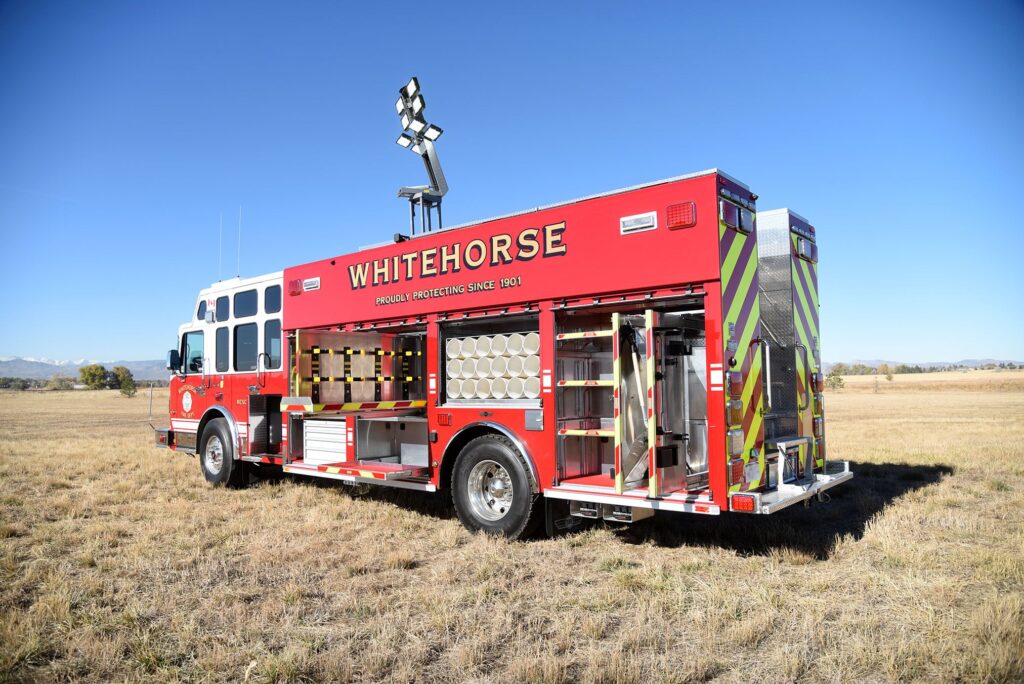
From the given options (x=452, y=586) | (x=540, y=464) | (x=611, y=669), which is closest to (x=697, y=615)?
(x=611, y=669)

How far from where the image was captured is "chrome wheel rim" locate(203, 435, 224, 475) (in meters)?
10.7

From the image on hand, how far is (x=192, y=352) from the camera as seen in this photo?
11.6 metres

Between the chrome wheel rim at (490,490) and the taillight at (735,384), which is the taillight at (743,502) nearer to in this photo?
the taillight at (735,384)

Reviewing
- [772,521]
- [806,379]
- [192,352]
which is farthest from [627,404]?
[192,352]

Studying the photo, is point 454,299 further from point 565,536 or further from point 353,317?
point 565,536

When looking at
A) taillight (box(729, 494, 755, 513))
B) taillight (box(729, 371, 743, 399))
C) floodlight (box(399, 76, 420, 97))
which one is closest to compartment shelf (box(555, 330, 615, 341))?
taillight (box(729, 371, 743, 399))

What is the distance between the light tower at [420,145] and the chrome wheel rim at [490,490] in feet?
12.2

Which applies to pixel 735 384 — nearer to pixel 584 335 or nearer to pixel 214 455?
pixel 584 335

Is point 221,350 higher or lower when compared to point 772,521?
higher

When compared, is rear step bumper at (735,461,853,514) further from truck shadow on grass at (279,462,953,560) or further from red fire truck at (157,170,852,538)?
truck shadow on grass at (279,462,953,560)

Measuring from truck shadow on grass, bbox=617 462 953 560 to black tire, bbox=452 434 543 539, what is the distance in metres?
1.07

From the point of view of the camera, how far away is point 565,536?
6.84 metres

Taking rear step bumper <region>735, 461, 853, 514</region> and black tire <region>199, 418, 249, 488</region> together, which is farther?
black tire <region>199, 418, 249, 488</region>

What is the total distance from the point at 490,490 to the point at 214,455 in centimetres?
575
